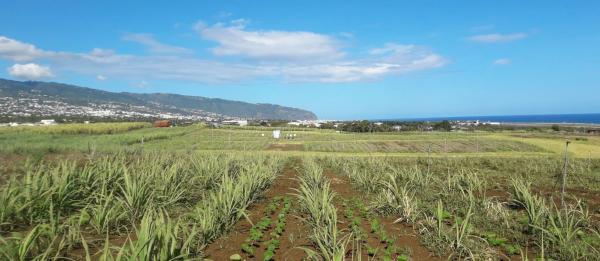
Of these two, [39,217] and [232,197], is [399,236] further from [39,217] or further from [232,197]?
[39,217]

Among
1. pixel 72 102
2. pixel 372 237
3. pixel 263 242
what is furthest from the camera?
pixel 72 102

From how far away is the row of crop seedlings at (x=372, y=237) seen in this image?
17.8 ft

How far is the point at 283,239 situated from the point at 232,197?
1100mm

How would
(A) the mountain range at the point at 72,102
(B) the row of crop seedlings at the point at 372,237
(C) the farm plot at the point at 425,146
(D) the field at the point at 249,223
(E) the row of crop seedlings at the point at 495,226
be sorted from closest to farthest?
(D) the field at the point at 249,223, (B) the row of crop seedlings at the point at 372,237, (E) the row of crop seedlings at the point at 495,226, (C) the farm plot at the point at 425,146, (A) the mountain range at the point at 72,102

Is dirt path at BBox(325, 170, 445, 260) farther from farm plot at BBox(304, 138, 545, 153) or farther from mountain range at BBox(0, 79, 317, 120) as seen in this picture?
mountain range at BBox(0, 79, 317, 120)

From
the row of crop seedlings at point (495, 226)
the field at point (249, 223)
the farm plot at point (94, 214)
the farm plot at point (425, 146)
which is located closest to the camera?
the field at point (249, 223)

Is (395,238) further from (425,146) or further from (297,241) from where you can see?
(425,146)

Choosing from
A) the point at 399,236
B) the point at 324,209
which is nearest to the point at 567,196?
the point at 399,236

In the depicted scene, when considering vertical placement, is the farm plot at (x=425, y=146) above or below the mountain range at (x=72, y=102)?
below

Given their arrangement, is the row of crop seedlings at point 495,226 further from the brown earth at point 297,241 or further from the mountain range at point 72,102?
the mountain range at point 72,102

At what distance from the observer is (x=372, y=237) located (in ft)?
21.3

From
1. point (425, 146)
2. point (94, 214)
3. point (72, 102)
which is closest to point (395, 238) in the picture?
point (94, 214)

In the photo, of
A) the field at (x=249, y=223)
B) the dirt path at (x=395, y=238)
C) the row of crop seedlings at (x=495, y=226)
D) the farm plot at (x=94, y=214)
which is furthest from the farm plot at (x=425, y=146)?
the farm plot at (x=94, y=214)

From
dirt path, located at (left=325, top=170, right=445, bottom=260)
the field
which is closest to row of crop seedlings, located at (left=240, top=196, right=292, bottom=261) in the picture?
the field
